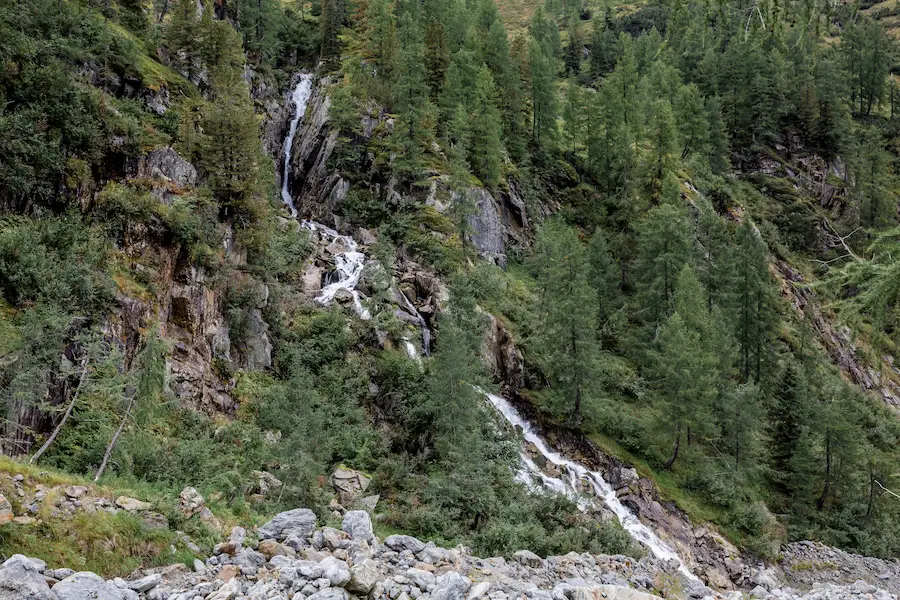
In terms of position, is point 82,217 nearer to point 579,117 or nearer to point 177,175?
point 177,175

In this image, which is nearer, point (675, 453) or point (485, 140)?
point (675, 453)

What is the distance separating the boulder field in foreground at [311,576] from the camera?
7840 millimetres

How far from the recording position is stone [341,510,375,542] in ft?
38.3

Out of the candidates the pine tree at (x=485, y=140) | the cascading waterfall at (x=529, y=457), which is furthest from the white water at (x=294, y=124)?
the pine tree at (x=485, y=140)

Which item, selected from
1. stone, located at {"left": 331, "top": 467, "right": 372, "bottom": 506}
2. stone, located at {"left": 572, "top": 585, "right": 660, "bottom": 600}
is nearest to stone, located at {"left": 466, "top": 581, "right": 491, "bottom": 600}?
stone, located at {"left": 572, "top": 585, "right": 660, "bottom": 600}

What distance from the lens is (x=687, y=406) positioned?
27375mm

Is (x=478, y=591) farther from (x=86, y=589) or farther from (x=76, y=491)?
(x=76, y=491)

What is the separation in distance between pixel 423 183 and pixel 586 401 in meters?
18.0

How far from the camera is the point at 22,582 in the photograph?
7.43 meters

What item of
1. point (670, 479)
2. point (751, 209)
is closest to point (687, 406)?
point (670, 479)

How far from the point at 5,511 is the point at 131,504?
2.04 meters

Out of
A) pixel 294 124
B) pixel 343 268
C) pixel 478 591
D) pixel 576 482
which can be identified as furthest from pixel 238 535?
pixel 294 124

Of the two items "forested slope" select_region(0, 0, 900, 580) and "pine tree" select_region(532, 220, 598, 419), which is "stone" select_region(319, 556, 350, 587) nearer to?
"forested slope" select_region(0, 0, 900, 580)

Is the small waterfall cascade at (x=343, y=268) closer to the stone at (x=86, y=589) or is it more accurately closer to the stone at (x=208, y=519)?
the stone at (x=208, y=519)
